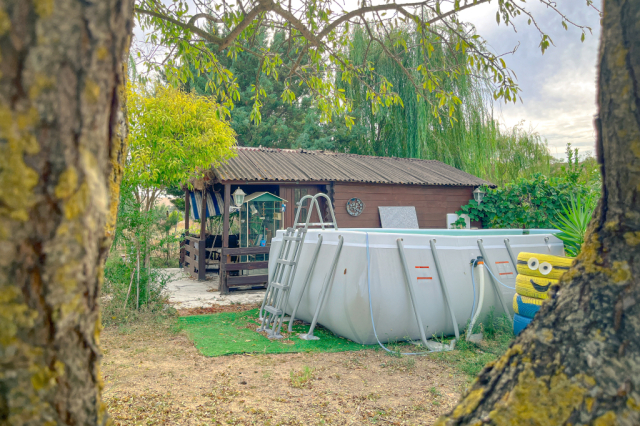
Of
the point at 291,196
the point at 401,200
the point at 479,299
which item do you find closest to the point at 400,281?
the point at 479,299

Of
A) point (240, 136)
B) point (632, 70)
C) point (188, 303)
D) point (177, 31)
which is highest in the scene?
point (240, 136)

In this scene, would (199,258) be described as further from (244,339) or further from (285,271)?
(244,339)

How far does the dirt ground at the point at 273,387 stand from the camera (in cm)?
290

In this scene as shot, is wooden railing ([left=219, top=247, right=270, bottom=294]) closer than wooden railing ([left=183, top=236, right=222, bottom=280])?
Yes

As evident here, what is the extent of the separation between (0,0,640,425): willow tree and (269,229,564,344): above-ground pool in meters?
3.47

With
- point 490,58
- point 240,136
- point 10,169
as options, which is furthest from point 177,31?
point 240,136

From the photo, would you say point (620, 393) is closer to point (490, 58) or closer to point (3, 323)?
point (3, 323)

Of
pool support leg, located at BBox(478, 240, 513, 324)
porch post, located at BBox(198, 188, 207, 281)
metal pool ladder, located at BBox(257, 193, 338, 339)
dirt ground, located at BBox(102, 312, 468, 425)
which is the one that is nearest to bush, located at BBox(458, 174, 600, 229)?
pool support leg, located at BBox(478, 240, 513, 324)

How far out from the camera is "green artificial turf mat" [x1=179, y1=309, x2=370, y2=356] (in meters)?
4.57

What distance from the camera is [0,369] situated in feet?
2.44

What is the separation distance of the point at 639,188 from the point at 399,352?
12.1ft

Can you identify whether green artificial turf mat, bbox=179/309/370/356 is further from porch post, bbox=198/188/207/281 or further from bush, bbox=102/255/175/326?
porch post, bbox=198/188/207/281

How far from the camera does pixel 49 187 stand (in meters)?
0.76

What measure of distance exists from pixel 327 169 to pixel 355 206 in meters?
1.18
